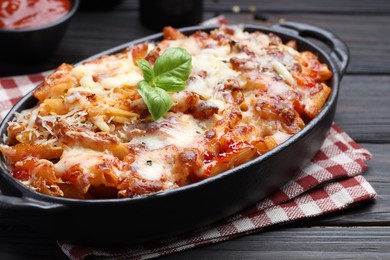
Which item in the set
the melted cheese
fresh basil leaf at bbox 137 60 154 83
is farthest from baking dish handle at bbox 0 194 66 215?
fresh basil leaf at bbox 137 60 154 83

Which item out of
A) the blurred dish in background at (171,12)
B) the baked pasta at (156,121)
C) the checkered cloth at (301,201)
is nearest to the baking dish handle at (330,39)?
the baked pasta at (156,121)

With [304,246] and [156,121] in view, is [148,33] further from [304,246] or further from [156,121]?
[304,246]

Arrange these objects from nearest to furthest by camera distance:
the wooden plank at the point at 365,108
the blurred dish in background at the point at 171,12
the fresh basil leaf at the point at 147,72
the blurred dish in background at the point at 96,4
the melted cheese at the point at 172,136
Result: 1. the melted cheese at the point at 172,136
2. the fresh basil leaf at the point at 147,72
3. the wooden plank at the point at 365,108
4. the blurred dish in background at the point at 171,12
5. the blurred dish in background at the point at 96,4

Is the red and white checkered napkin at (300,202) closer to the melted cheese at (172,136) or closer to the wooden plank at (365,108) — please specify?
the wooden plank at (365,108)

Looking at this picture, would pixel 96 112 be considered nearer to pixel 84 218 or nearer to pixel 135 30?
pixel 84 218

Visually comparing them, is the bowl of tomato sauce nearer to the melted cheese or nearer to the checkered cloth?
the checkered cloth

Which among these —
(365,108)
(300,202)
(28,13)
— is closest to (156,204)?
(300,202)

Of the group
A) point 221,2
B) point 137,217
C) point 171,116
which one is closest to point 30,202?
point 137,217
